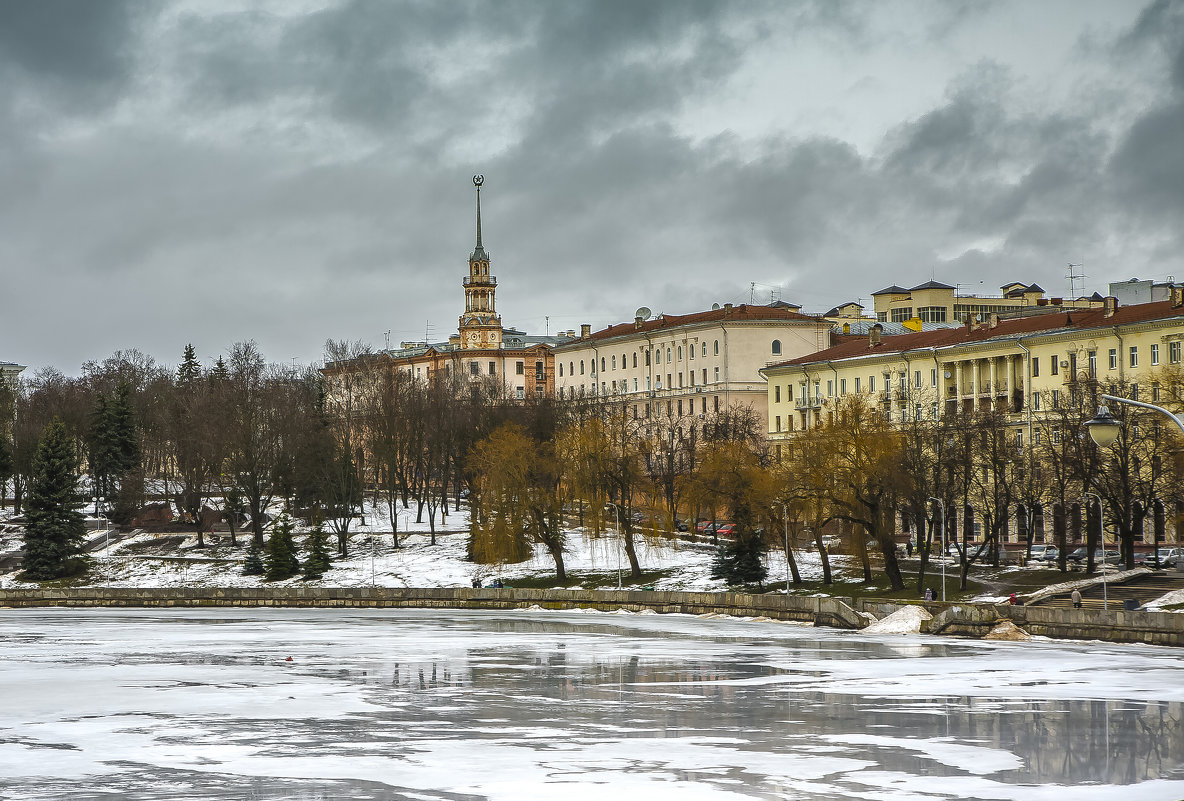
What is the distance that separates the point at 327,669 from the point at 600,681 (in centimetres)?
917

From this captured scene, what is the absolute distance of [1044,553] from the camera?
287 ft

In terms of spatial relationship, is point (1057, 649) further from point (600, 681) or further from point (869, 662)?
point (600, 681)

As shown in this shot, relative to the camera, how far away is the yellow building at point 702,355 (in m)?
138

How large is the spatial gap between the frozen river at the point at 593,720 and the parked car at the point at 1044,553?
30.1 metres

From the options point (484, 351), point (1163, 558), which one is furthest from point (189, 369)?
point (1163, 558)

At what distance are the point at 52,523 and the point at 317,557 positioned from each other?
19.2 m

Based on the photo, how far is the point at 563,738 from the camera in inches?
1161

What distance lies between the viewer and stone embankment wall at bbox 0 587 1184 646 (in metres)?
54.8

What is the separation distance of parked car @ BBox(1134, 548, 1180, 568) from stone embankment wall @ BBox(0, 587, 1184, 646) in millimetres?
17508

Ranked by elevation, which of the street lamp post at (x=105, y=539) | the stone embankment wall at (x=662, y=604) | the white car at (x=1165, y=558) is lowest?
the stone embankment wall at (x=662, y=604)

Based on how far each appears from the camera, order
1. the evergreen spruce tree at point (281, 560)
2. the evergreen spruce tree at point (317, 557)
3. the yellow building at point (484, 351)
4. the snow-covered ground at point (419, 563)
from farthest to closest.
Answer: the yellow building at point (484, 351) → the evergreen spruce tree at point (281, 560) → the evergreen spruce tree at point (317, 557) → the snow-covered ground at point (419, 563)

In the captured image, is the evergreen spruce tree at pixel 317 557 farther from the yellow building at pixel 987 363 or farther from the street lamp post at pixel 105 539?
the yellow building at pixel 987 363

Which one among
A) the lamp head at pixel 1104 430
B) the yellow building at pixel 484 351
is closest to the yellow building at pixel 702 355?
the yellow building at pixel 484 351

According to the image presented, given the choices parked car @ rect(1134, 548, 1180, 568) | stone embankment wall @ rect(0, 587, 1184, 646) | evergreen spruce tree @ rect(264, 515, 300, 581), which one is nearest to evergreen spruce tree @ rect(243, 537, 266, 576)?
evergreen spruce tree @ rect(264, 515, 300, 581)
